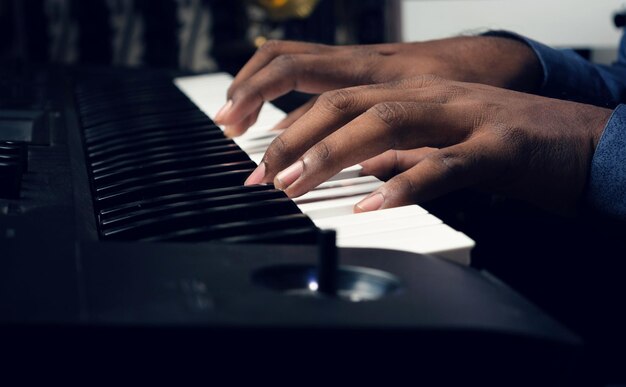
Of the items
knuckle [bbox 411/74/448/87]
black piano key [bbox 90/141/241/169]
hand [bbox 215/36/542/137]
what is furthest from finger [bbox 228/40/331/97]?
knuckle [bbox 411/74/448/87]

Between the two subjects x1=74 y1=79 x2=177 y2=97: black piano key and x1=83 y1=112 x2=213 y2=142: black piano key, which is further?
x1=74 y1=79 x2=177 y2=97: black piano key

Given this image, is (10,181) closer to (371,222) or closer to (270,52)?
(371,222)

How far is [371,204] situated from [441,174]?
0.25 feet

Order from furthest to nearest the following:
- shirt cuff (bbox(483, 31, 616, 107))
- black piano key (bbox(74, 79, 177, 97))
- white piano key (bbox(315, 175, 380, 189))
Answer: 1. black piano key (bbox(74, 79, 177, 97))
2. shirt cuff (bbox(483, 31, 616, 107))
3. white piano key (bbox(315, 175, 380, 189))

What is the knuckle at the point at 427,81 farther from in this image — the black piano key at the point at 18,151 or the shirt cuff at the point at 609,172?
the black piano key at the point at 18,151

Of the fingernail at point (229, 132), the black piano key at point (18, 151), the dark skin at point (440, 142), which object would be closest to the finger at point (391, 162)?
the dark skin at point (440, 142)

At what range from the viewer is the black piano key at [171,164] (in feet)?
2.60

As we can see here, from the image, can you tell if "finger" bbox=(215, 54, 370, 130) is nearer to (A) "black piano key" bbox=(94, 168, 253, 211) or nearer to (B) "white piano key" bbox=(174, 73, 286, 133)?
(B) "white piano key" bbox=(174, 73, 286, 133)

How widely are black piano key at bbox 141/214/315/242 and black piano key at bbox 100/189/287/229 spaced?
53 millimetres

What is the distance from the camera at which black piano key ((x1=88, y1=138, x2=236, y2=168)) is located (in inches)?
34.0

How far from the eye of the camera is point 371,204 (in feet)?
2.01

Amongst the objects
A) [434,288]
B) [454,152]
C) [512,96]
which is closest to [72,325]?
[434,288]

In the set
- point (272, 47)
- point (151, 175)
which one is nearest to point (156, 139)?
point (151, 175)

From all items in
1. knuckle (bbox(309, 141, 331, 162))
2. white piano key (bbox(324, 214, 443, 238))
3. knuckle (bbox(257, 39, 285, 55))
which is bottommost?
white piano key (bbox(324, 214, 443, 238))
